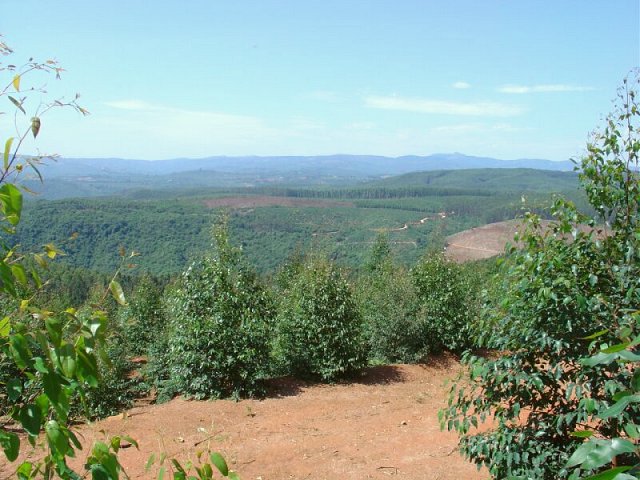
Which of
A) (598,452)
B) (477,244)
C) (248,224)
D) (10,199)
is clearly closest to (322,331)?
(10,199)

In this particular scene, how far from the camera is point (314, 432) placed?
744cm

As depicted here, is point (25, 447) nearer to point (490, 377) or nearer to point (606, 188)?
point (490, 377)

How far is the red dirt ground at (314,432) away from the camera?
240 inches

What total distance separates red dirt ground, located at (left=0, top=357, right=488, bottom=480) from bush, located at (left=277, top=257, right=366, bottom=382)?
16.7 inches

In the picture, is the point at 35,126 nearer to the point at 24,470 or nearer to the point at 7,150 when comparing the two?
the point at 7,150

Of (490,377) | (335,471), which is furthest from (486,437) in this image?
(335,471)

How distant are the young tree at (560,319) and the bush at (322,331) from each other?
6.81 m

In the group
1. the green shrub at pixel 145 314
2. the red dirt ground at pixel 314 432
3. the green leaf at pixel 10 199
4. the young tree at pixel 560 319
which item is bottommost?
the green shrub at pixel 145 314

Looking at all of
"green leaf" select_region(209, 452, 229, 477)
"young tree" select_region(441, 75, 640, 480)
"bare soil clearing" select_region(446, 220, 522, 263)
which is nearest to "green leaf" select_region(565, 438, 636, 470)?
"green leaf" select_region(209, 452, 229, 477)

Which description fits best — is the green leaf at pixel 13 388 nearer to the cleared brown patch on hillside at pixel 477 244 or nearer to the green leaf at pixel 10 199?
the green leaf at pixel 10 199

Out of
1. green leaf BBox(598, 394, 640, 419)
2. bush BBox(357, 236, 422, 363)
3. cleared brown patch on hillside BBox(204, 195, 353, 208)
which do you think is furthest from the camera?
cleared brown patch on hillside BBox(204, 195, 353, 208)

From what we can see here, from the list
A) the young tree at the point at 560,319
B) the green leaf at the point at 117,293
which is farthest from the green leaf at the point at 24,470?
the young tree at the point at 560,319

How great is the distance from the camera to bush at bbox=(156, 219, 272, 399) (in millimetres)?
9273

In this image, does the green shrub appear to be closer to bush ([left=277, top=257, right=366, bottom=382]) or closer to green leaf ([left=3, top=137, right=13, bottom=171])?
bush ([left=277, top=257, right=366, bottom=382])
